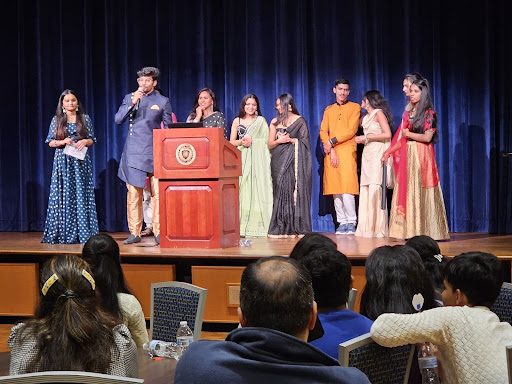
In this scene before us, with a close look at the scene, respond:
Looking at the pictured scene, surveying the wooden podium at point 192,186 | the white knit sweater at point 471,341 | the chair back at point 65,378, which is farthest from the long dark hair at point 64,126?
the chair back at point 65,378

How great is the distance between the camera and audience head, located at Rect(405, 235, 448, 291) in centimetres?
344

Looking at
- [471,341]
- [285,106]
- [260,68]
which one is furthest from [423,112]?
[471,341]

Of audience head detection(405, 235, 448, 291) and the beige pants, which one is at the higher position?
the beige pants

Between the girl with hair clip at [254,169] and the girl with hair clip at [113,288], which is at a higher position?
the girl with hair clip at [254,169]

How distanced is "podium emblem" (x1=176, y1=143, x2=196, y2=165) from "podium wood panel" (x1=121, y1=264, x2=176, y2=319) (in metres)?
0.77

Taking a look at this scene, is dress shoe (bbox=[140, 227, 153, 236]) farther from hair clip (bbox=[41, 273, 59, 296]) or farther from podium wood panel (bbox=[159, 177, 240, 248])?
hair clip (bbox=[41, 273, 59, 296])

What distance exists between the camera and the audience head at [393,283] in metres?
2.56

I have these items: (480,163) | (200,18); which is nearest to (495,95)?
(480,163)

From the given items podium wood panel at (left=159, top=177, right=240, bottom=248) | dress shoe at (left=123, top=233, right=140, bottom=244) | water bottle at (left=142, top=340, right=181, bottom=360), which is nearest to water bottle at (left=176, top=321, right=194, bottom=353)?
water bottle at (left=142, top=340, right=181, bottom=360)

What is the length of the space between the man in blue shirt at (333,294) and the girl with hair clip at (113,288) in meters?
0.91

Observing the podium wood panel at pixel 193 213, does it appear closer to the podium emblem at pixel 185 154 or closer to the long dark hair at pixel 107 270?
the podium emblem at pixel 185 154

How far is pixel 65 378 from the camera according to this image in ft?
5.54

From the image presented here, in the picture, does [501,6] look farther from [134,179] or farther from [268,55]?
[134,179]

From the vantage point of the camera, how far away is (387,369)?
6.59ft
